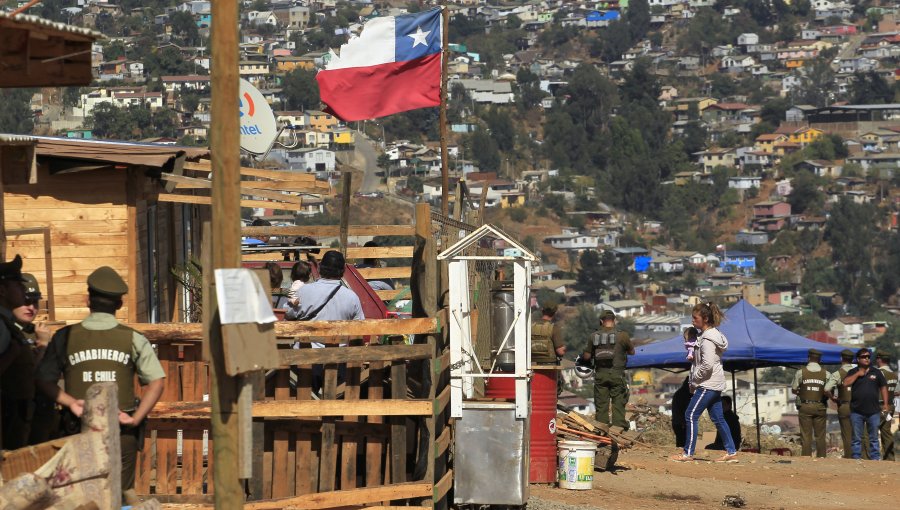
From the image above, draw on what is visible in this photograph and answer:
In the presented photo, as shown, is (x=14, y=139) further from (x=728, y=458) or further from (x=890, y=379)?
(x=890, y=379)

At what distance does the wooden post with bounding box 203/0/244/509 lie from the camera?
6.89 metres

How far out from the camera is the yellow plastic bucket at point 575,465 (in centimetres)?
1184

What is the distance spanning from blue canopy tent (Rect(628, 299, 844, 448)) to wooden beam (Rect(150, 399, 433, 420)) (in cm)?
875

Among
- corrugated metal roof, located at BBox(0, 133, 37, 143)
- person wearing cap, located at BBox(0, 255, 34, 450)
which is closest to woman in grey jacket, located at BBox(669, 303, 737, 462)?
corrugated metal roof, located at BBox(0, 133, 37, 143)

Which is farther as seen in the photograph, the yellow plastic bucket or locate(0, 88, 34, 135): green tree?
locate(0, 88, 34, 135): green tree

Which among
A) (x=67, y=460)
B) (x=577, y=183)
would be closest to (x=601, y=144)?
(x=577, y=183)

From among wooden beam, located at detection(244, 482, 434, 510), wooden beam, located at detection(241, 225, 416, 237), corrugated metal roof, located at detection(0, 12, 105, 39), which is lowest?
wooden beam, located at detection(244, 482, 434, 510)

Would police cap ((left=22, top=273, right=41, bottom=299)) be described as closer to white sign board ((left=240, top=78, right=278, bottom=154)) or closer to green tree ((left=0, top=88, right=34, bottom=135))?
white sign board ((left=240, top=78, right=278, bottom=154))

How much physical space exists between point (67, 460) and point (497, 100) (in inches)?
6911

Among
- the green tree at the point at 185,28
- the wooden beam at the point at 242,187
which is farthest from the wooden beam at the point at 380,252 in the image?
the green tree at the point at 185,28

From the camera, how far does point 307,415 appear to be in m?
8.66

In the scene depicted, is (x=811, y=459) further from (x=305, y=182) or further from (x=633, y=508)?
(x=305, y=182)

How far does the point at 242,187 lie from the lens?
1341 centimetres

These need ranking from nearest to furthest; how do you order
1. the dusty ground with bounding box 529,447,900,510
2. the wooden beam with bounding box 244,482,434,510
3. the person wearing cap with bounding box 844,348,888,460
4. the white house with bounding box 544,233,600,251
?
1. the wooden beam with bounding box 244,482,434,510
2. the dusty ground with bounding box 529,447,900,510
3. the person wearing cap with bounding box 844,348,888,460
4. the white house with bounding box 544,233,600,251
